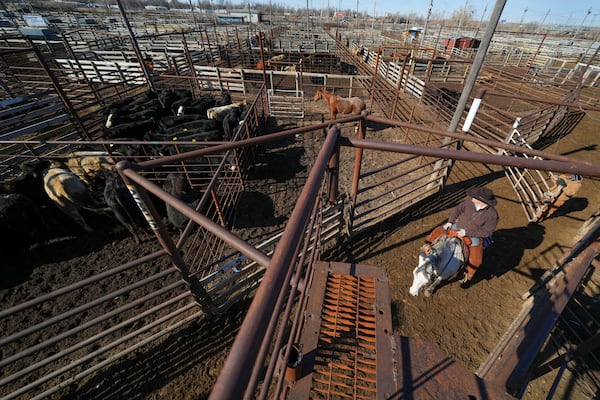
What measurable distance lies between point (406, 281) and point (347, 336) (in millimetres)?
2441

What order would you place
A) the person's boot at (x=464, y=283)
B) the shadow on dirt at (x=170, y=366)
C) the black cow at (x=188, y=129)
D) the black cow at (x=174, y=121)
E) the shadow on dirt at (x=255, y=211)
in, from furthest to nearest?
1. the black cow at (x=174, y=121)
2. the black cow at (x=188, y=129)
3. the shadow on dirt at (x=255, y=211)
4. the person's boot at (x=464, y=283)
5. the shadow on dirt at (x=170, y=366)

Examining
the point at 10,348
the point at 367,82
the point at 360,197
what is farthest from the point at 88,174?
the point at 367,82

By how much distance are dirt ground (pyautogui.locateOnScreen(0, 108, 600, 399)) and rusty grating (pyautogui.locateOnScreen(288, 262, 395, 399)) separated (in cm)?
172

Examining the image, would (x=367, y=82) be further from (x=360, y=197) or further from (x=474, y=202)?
(x=474, y=202)

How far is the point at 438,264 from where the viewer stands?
3342 mm

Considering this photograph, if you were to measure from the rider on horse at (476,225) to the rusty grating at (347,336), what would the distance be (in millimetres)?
1755

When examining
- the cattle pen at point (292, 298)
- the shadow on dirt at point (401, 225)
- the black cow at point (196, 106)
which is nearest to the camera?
the cattle pen at point (292, 298)

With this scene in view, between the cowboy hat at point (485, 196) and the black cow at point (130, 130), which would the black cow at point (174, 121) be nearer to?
the black cow at point (130, 130)

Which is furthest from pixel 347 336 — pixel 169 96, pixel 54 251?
pixel 169 96

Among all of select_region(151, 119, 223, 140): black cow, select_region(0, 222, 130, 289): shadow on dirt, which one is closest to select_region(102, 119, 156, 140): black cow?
select_region(151, 119, 223, 140): black cow

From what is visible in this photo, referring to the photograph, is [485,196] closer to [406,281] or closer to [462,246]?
[462,246]

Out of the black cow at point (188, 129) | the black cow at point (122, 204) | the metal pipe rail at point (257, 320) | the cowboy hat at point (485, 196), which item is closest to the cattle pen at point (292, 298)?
the metal pipe rail at point (257, 320)

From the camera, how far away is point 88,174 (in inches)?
233

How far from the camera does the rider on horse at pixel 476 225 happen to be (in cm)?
342
